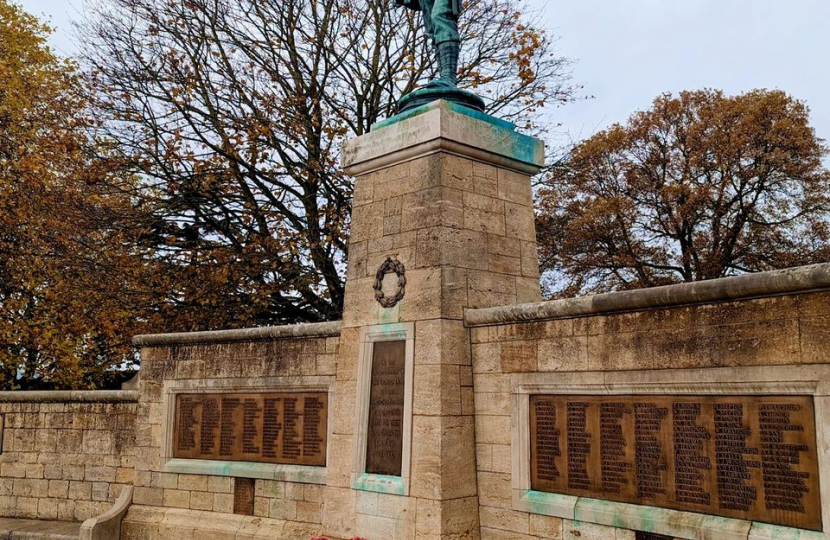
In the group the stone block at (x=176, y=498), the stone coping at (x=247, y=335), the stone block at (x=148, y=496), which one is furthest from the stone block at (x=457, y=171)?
the stone block at (x=148, y=496)

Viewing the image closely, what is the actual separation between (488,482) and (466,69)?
9.50m

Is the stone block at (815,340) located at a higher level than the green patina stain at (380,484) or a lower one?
higher

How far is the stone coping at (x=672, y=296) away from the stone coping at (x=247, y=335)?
1708 mm

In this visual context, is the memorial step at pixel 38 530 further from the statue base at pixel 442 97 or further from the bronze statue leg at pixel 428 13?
the bronze statue leg at pixel 428 13

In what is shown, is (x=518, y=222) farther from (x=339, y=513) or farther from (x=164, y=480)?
(x=164, y=480)

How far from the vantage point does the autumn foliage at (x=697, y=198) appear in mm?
18531

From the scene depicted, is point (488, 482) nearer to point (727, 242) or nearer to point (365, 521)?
point (365, 521)

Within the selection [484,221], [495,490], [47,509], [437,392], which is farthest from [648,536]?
[47,509]

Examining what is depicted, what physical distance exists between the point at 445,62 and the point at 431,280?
2320 millimetres

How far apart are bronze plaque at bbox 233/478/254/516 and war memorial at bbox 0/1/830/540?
0.02 metres

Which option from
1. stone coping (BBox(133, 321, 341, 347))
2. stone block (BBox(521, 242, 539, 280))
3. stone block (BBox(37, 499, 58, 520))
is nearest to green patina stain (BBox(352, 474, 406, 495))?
stone coping (BBox(133, 321, 341, 347))

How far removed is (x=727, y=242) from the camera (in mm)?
18641

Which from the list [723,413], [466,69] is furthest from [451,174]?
[466,69]

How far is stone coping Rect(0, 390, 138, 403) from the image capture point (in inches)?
380
